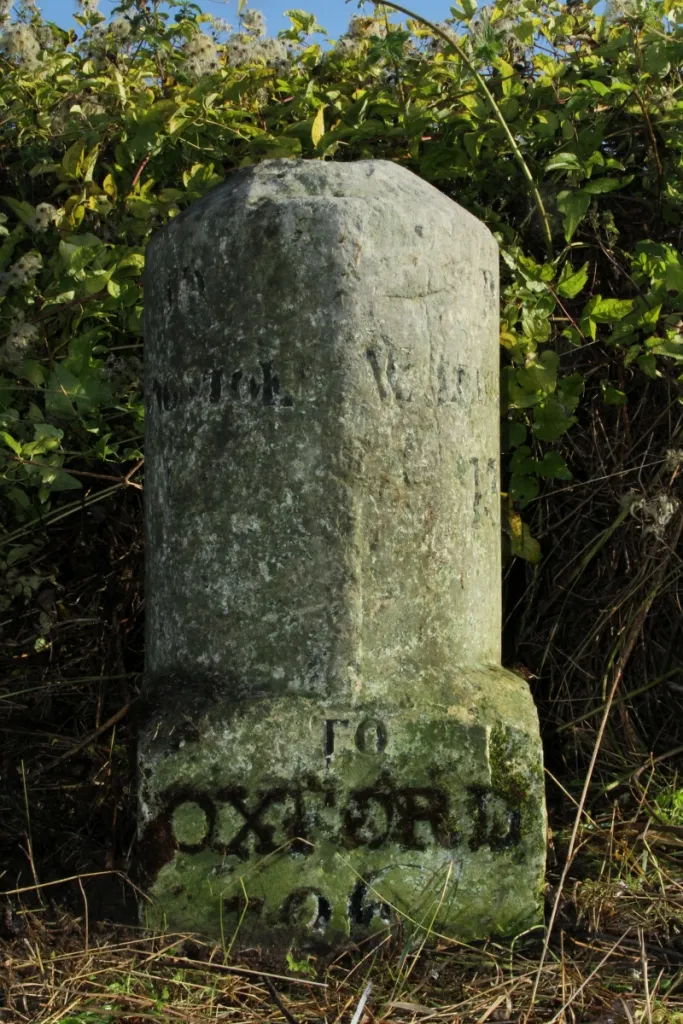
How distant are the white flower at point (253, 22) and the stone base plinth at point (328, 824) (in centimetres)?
206

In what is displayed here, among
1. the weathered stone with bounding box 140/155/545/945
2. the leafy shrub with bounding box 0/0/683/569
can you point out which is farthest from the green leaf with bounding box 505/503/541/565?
the weathered stone with bounding box 140/155/545/945

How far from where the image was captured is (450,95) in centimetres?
286

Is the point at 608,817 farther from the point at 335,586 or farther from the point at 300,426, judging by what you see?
the point at 300,426

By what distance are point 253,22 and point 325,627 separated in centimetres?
199

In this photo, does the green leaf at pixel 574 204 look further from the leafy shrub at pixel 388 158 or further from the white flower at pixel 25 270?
the white flower at pixel 25 270

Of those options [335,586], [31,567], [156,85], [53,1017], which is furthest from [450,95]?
[53,1017]

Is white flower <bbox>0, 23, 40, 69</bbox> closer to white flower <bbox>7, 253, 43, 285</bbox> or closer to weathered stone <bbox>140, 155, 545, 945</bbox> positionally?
white flower <bbox>7, 253, 43, 285</bbox>

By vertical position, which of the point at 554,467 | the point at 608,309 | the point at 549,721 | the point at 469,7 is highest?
the point at 469,7

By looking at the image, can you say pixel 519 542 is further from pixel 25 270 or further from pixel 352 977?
pixel 25 270

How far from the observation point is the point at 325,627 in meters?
2.01

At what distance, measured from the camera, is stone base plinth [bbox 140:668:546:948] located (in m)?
1.99

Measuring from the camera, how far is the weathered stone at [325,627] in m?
2.00

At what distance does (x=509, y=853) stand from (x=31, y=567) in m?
1.62

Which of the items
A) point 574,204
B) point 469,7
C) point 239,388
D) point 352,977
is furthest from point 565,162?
point 352,977
